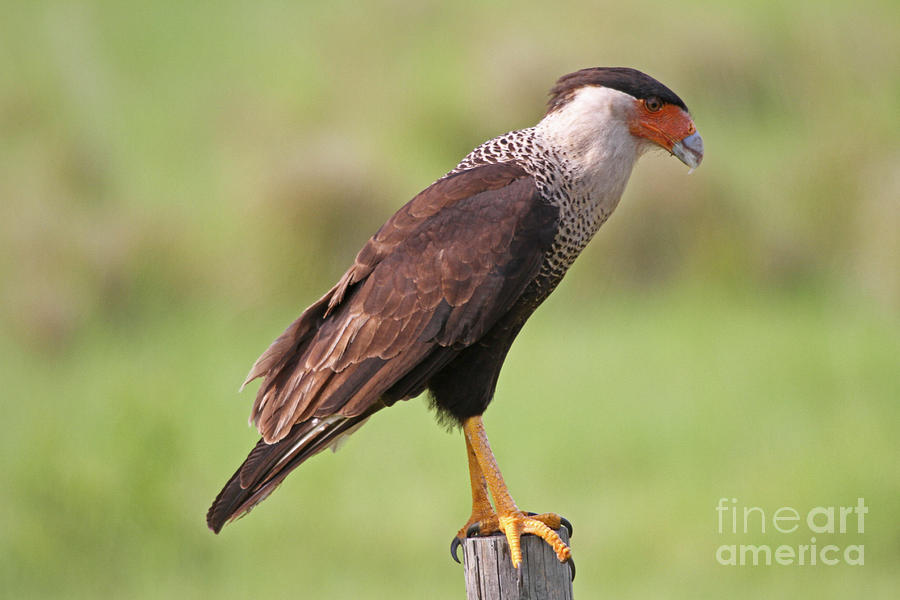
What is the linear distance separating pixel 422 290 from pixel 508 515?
780 millimetres

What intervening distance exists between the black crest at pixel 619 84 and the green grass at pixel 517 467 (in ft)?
17.2

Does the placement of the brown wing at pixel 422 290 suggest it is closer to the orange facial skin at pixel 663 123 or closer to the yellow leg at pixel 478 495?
the orange facial skin at pixel 663 123

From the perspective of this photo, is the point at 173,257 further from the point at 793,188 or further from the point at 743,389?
the point at 793,188

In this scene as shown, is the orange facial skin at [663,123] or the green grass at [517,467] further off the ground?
the green grass at [517,467]

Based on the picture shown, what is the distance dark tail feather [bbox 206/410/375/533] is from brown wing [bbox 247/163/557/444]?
3 centimetres

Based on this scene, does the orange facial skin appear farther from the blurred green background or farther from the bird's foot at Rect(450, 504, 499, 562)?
the blurred green background

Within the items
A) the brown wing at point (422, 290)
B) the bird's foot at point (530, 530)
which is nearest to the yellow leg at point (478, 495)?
the bird's foot at point (530, 530)

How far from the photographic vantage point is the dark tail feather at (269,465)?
3.72m

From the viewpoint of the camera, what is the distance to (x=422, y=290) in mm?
3852

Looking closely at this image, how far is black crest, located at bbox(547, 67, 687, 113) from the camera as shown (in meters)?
3.91

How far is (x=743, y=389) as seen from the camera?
10.7m

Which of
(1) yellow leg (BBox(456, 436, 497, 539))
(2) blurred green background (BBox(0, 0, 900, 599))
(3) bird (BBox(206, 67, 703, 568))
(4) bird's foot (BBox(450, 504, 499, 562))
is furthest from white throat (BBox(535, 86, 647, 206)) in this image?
(2) blurred green background (BBox(0, 0, 900, 599))

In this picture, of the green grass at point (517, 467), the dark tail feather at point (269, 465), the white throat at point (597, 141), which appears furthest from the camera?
the green grass at point (517, 467)

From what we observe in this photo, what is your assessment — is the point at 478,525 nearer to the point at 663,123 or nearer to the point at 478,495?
the point at 478,495
